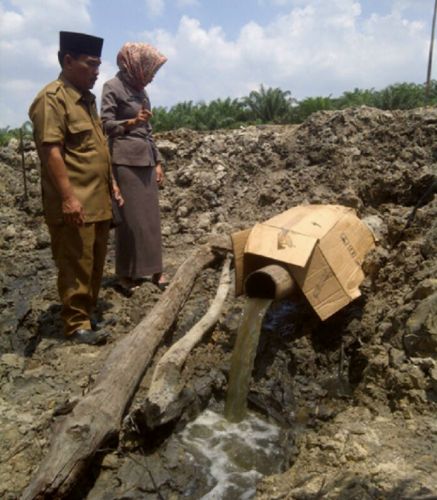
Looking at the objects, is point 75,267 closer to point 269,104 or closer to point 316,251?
point 316,251

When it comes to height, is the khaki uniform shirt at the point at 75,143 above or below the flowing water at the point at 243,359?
above

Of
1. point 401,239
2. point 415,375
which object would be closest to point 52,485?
point 415,375

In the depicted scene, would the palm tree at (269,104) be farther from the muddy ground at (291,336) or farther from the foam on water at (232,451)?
the foam on water at (232,451)

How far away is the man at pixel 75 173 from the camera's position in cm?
349

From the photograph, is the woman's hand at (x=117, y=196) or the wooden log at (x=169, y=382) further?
the woman's hand at (x=117, y=196)

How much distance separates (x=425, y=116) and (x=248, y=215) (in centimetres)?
254

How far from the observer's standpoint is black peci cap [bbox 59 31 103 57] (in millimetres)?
3553

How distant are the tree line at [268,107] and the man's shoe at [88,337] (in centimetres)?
746

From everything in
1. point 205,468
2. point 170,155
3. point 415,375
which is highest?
point 170,155

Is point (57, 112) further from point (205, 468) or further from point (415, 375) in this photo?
point (415, 375)

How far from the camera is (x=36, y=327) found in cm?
429

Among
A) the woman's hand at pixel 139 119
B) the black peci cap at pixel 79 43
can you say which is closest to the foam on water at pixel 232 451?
the woman's hand at pixel 139 119

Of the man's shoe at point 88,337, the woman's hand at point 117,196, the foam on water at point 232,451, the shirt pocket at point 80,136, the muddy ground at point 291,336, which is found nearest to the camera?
the muddy ground at point 291,336

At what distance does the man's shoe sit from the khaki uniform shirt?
87 centimetres
